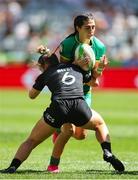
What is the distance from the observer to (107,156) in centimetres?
1006

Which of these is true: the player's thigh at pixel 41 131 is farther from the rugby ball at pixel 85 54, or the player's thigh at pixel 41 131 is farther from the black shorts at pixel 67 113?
the rugby ball at pixel 85 54

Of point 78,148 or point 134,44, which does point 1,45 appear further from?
point 78,148

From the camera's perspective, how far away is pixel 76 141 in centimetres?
1623

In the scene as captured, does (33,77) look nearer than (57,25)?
Yes

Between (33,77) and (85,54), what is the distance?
71.5 feet

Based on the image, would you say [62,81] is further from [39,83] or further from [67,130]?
[67,130]

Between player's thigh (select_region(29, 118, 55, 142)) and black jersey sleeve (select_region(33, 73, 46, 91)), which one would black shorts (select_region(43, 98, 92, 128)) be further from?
black jersey sleeve (select_region(33, 73, 46, 91))

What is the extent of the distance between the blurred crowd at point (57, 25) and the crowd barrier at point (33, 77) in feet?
2.57

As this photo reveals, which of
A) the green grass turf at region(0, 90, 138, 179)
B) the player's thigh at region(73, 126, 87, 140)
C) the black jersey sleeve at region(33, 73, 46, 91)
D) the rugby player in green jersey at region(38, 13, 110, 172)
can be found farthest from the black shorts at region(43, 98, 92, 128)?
the player's thigh at region(73, 126, 87, 140)

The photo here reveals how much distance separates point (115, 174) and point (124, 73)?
71.5 ft

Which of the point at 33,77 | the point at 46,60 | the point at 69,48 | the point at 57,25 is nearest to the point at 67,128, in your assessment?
the point at 46,60

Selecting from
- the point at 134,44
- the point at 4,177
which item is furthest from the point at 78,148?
the point at 134,44

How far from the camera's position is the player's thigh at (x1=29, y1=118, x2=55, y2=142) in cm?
1014

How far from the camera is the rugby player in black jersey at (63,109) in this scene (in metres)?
10.0
